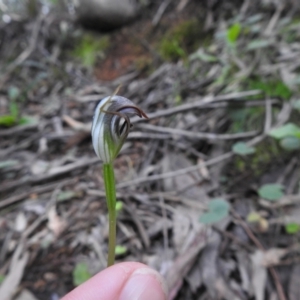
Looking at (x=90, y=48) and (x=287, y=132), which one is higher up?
(x=90, y=48)

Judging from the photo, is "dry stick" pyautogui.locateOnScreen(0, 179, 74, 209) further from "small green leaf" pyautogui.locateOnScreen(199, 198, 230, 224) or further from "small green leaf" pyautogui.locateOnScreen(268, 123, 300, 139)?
"small green leaf" pyautogui.locateOnScreen(268, 123, 300, 139)

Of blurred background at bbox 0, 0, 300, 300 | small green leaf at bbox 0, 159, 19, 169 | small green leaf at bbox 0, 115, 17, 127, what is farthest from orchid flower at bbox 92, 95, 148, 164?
small green leaf at bbox 0, 115, 17, 127

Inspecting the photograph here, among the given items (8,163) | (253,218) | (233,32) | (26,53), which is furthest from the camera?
(26,53)

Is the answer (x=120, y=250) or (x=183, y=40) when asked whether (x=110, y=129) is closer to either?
(x=120, y=250)

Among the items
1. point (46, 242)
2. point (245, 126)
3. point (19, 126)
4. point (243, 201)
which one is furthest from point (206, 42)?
point (46, 242)

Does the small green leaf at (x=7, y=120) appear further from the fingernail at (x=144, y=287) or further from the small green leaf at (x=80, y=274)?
the fingernail at (x=144, y=287)

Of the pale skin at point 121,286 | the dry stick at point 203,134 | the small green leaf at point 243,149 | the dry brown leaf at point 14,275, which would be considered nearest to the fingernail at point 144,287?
the pale skin at point 121,286

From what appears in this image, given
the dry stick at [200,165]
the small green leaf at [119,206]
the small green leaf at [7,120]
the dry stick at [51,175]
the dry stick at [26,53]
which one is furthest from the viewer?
the dry stick at [26,53]

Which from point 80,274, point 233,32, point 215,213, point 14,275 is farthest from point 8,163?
point 233,32
